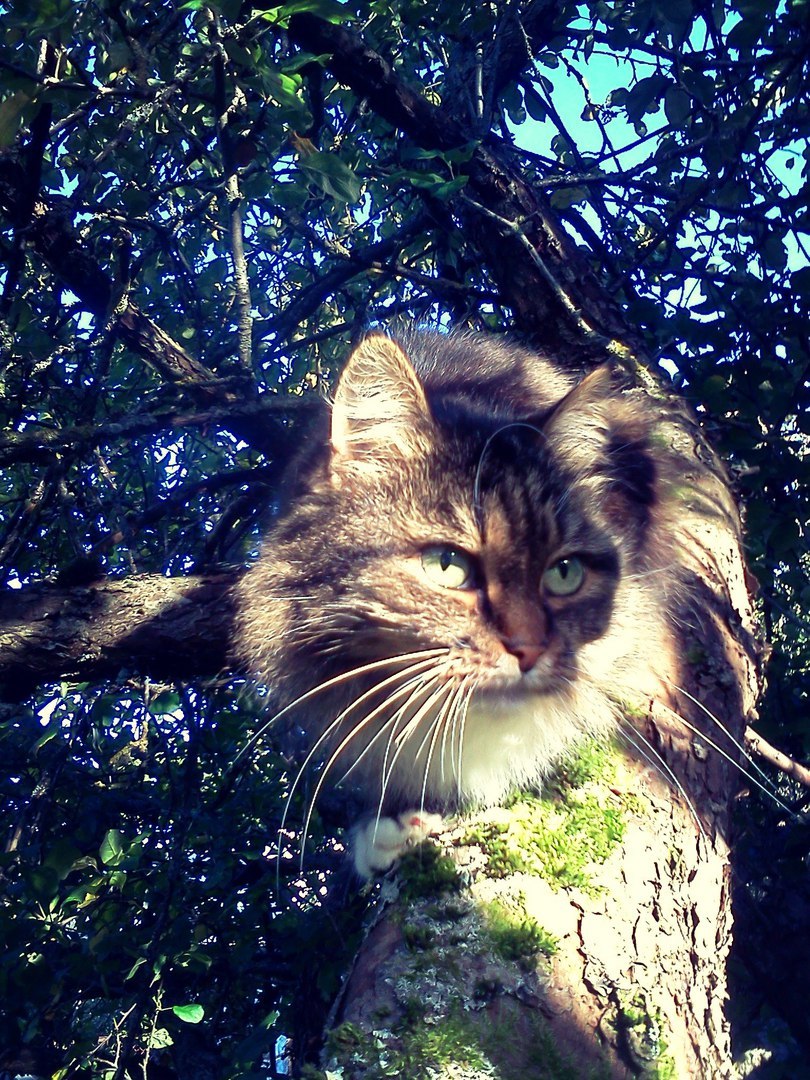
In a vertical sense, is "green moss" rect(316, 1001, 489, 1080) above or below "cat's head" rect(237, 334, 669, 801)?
below

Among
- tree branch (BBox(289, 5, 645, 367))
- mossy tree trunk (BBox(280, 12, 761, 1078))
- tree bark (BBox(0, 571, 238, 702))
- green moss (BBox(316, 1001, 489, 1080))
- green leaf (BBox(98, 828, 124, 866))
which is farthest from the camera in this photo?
tree branch (BBox(289, 5, 645, 367))

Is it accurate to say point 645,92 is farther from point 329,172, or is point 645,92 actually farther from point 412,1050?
point 412,1050

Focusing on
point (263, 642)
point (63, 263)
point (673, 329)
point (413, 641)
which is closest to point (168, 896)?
point (263, 642)

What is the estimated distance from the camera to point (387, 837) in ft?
8.69

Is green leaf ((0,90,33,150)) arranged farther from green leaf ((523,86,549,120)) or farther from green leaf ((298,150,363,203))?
green leaf ((523,86,549,120))

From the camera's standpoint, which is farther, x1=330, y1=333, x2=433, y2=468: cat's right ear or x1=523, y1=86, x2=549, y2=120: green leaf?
x1=523, y1=86, x2=549, y2=120: green leaf

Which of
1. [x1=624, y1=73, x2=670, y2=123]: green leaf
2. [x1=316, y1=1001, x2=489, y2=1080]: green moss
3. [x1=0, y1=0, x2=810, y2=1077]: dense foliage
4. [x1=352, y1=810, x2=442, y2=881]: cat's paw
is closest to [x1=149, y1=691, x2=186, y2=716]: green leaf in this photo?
[x1=0, y1=0, x2=810, y2=1077]: dense foliage

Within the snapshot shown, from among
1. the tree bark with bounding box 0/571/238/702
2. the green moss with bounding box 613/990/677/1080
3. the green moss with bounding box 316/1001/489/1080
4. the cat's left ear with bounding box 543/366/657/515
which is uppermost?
the cat's left ear with bounding box 543/366/657/515

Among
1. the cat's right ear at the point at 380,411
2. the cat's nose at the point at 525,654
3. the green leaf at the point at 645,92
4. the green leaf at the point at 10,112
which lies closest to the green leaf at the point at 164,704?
the cat's right ear at the point at 380,411

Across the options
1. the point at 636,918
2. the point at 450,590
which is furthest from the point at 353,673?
the point at 636,918

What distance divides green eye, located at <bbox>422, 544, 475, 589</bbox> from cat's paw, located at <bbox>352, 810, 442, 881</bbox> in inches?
25.0

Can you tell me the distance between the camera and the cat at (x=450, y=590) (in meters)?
2.48

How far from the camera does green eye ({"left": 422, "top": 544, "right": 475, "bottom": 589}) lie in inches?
98.7

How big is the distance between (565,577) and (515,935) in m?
1.07
